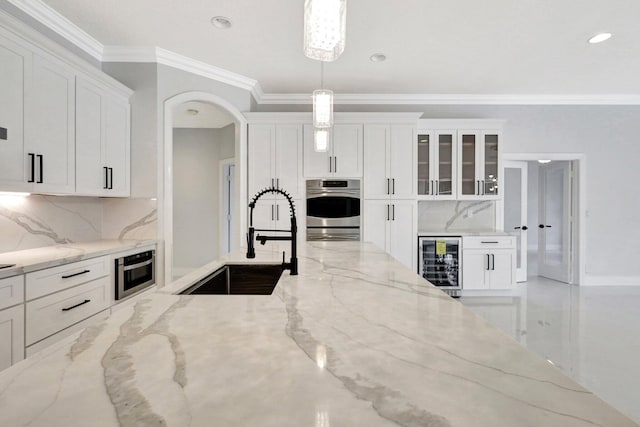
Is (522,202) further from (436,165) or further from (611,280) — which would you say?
(436,165)

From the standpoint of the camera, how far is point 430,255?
14.0 feet

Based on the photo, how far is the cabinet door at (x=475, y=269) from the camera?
4258mm

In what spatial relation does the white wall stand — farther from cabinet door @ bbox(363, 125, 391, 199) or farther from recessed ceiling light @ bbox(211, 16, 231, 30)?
recessed ceiling light @ bbox(211, 16, 231, 30)

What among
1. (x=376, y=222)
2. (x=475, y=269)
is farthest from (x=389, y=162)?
(x=475, y=269)

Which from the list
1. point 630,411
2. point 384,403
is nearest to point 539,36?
point 630,411

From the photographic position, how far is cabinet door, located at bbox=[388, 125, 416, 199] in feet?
13.8

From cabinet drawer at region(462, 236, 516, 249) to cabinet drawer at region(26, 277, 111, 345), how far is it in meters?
3.97

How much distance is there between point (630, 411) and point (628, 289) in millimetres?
3715

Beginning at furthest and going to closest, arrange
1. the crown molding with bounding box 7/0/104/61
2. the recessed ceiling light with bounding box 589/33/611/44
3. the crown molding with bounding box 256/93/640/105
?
1. the crown molding with bounding box 256/93/640/105
2. the recessed ceiling light with bounding box 589/33/611/44
3. the crown molding with bounding box 7/0/104/61

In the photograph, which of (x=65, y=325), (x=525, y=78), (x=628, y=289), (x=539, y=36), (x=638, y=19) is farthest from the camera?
(x=628, y=289)

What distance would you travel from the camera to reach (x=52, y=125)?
2.34 metres

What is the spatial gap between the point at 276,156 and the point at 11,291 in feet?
9.66

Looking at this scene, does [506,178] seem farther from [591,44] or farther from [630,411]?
[630,411]

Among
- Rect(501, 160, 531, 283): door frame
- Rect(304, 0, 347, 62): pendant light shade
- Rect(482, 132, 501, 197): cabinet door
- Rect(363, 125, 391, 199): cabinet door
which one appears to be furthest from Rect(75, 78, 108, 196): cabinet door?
Rect(501, 160, 531, 283): door frame
